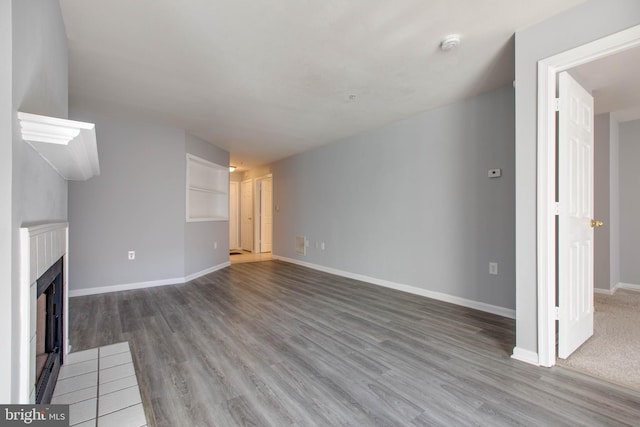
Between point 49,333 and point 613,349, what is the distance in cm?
377

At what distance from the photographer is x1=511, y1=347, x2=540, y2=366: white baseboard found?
1931 millimetres

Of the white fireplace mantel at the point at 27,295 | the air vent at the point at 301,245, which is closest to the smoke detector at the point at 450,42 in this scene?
the white fireplace mantel at the point at 27,295

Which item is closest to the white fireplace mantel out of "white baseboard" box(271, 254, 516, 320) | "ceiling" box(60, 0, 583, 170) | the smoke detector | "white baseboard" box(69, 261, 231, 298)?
"ceiling" box(60, 0, 583, 170)

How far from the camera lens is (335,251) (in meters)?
4.93

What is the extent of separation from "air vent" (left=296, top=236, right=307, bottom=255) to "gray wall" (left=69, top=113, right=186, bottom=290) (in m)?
2.24

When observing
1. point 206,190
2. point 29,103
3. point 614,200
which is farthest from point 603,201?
point 206,190

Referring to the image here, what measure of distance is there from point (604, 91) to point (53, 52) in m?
4.28

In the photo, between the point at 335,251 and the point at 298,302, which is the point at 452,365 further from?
the point at 335,251

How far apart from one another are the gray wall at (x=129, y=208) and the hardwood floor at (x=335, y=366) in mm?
570

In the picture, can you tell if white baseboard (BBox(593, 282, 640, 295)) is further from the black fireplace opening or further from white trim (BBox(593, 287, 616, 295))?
the black fireplace opening

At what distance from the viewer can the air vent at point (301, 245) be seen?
5659 millimetres

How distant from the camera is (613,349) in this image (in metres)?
2.10

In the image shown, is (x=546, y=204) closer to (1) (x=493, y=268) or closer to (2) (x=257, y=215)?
(1) (x=493, y=268)

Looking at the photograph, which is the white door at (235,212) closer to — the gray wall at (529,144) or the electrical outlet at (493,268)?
the electrical outlet at (493,268)
